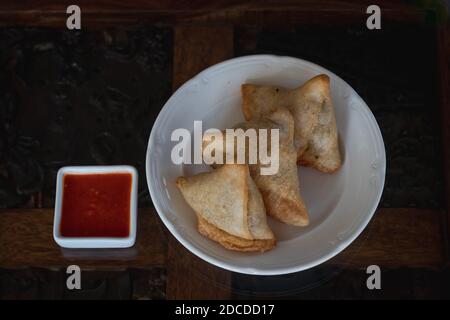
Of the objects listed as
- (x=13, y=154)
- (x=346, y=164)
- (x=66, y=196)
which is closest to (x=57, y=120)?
(x=13, y=154)

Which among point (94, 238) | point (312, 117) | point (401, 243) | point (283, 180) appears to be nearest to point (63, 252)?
point (94, 238)

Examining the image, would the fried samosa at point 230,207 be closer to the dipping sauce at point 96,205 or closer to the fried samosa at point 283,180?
the fried samosa at point 283,180

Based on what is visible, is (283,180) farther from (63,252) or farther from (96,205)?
(63,252)

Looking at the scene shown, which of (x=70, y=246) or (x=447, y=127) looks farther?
(x=447, y=127)

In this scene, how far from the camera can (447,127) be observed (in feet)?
4.66

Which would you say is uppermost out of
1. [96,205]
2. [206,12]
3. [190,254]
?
[206,12]

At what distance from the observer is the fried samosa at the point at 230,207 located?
1.20m

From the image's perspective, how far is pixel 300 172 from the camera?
1.41 m

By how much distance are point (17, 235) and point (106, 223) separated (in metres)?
0.25

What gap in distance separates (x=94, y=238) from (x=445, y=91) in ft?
3.45

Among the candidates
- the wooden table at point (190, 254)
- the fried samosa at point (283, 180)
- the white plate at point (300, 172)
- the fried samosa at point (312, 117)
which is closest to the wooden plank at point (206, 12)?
the wooden table at point (190, 254)
